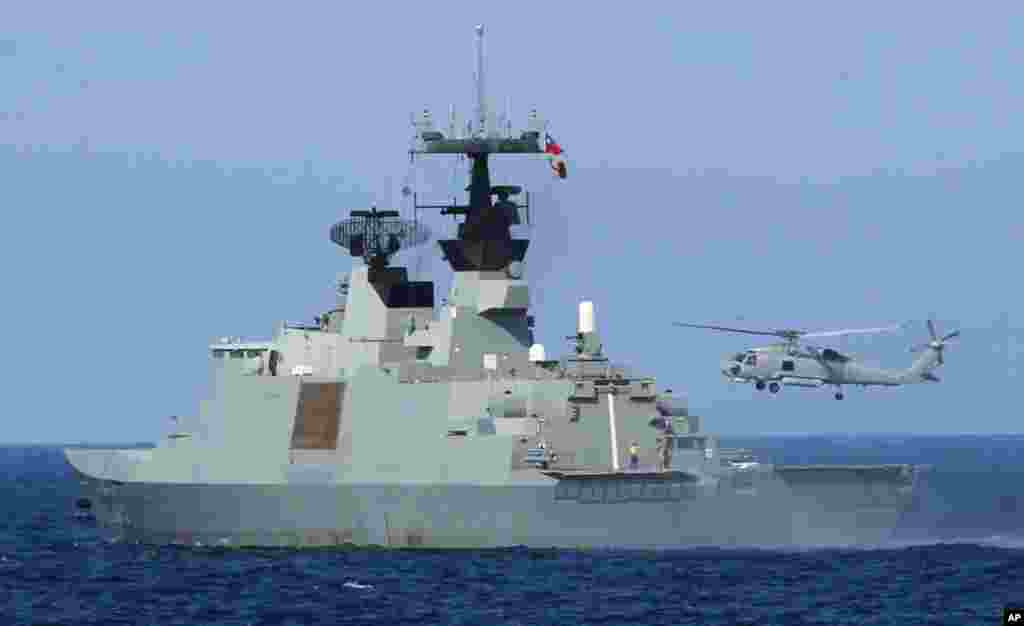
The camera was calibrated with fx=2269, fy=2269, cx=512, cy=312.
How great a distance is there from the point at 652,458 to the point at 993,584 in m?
6.43

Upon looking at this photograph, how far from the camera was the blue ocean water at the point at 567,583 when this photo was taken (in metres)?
33.7

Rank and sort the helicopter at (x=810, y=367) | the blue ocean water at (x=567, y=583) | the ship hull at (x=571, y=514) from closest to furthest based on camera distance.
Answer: the blue ocean water at (x=567, y=583) → the ship hull at (x=571, y=514) → the helicopter at (x=810, y=367)

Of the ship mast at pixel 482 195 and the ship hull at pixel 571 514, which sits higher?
the ship mast at pixel 482 195

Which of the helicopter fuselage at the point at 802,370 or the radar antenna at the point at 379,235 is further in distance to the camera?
the helicopter fuselage at the point at 802,370

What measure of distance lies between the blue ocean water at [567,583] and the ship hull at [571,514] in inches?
10.5

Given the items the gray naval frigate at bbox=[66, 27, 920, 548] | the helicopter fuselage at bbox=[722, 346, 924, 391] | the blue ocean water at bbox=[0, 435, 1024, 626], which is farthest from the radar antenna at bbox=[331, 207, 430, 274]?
the helicopter fuselage at bbox=[722, 346, 924, 391]

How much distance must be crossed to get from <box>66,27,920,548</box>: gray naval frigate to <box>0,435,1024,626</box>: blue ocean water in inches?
18.8

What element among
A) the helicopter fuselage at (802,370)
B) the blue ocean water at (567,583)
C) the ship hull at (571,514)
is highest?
the helicopter fuselage at (802,370)

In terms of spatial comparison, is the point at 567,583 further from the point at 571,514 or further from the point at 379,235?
the point at 379,235

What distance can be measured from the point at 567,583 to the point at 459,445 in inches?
164

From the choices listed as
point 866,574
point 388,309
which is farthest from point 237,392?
point 866,574

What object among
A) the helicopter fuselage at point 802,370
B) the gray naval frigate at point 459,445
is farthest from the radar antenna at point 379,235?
the helicopter fuselage at point 802,370

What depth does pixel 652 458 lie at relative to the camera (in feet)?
130

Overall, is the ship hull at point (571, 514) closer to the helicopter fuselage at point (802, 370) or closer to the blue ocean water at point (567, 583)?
the blue ocean water at point (567, 583)
